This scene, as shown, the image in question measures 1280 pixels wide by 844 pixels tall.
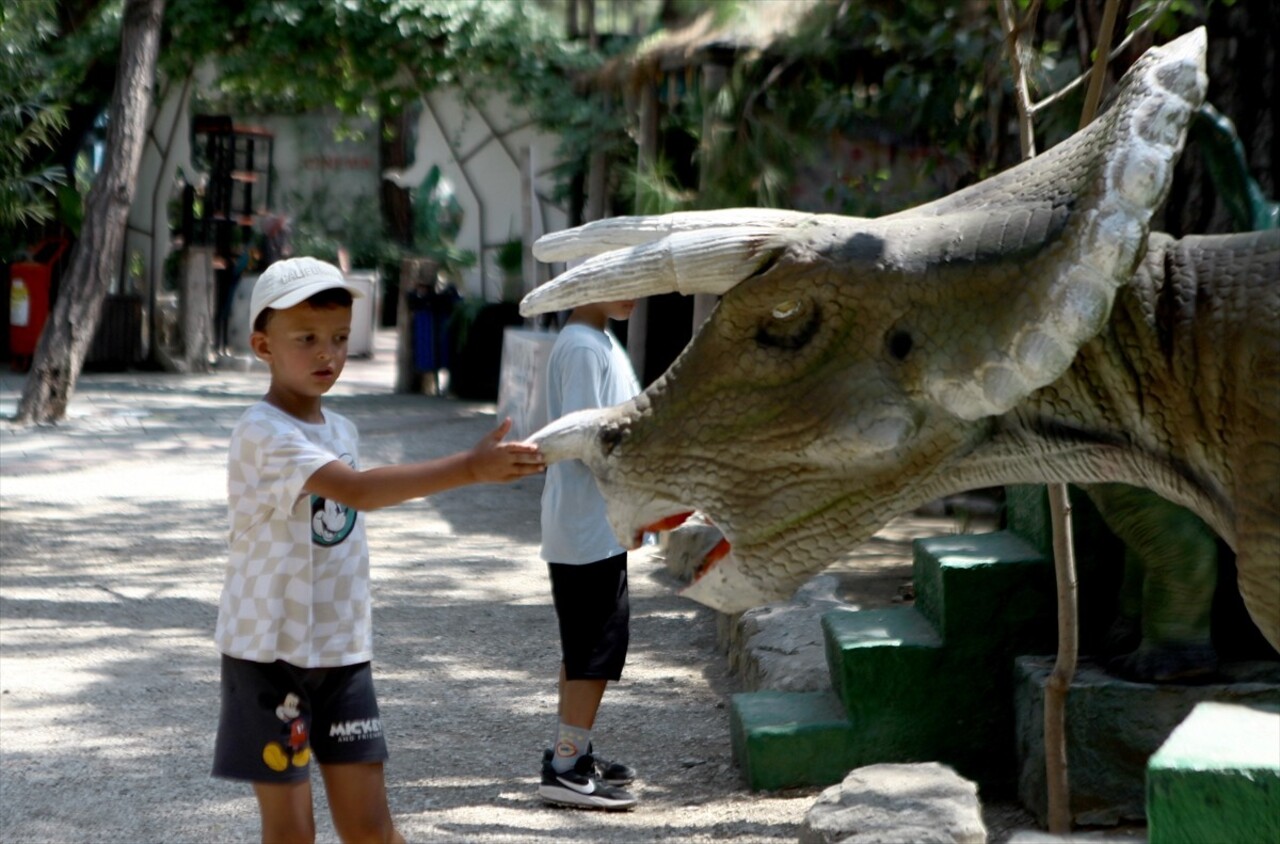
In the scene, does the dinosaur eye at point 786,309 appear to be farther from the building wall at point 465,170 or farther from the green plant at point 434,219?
the green plant at point 434,219

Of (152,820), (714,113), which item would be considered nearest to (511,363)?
(714,113)

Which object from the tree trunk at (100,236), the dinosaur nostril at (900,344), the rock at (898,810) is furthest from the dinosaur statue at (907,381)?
the tree trunk at (100,236)

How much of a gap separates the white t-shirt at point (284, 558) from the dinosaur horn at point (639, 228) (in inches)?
44.4

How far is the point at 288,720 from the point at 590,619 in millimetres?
1650

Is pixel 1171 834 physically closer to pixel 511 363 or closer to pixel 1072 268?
pixel 1072 268

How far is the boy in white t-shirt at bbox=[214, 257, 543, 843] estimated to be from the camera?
345cm

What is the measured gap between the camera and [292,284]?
3.43 m

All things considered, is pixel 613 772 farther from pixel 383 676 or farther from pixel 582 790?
pixel 383 676

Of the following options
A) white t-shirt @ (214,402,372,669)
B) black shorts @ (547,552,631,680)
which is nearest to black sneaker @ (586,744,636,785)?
black shorts @ (547,552,631,680)

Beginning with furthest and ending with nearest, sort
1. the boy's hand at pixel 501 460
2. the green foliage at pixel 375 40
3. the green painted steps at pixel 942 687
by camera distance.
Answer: the green foliage at pixel 375 40
the green painted steps at pixel 942 687
the boy's hand at pixel 501 460

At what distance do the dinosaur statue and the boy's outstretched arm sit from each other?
319 mm

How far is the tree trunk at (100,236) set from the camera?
41.2ft

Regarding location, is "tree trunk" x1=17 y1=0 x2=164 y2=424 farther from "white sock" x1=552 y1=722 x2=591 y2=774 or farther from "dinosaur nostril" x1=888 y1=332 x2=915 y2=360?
"dinosaur nostril" x1=888 y1=332 x2=915 y2=360

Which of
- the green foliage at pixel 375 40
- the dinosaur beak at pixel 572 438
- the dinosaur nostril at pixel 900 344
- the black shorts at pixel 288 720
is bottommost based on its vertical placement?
the black shorts at pixel 288 720
